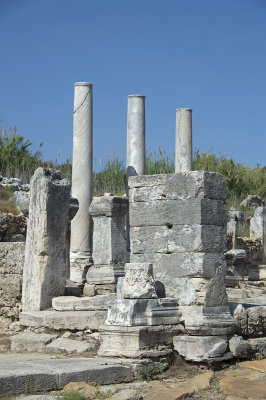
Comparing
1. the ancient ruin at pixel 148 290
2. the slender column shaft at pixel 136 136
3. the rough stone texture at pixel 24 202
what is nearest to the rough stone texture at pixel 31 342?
the ancient ruin at pixel 148 290

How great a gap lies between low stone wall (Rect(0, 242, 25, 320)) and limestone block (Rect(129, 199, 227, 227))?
117 inches

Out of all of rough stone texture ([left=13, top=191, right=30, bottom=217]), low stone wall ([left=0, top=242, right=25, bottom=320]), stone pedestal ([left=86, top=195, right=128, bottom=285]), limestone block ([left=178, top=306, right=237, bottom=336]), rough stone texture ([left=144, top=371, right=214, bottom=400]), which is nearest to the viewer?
rough stone texture ([left=144, top=371, right=214, bottom=400])

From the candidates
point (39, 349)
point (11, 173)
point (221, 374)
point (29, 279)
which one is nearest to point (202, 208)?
point (221, 374)

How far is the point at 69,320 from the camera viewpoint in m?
9.91

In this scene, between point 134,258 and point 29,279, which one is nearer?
point 134,258

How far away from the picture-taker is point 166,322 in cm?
857

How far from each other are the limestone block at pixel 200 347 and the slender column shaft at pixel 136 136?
382 inches

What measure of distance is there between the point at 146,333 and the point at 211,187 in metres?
2.02

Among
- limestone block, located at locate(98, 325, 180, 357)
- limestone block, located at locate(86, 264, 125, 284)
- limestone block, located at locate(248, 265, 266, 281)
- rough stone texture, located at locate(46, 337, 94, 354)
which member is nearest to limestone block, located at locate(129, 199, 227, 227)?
limestone block, located at locate(98, 325, 180, 357)

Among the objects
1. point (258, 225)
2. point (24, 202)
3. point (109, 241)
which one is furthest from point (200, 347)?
point (258, 225)

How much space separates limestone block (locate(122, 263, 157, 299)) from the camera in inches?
339

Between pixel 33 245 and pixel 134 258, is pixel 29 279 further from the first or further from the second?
pixel 134 258

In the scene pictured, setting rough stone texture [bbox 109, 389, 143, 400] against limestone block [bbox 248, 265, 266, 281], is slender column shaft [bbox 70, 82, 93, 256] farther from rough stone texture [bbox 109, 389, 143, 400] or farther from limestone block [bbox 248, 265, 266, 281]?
rough stone texture [bbox 109, 389, 143, 400]

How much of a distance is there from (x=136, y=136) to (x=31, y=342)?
368 inches
